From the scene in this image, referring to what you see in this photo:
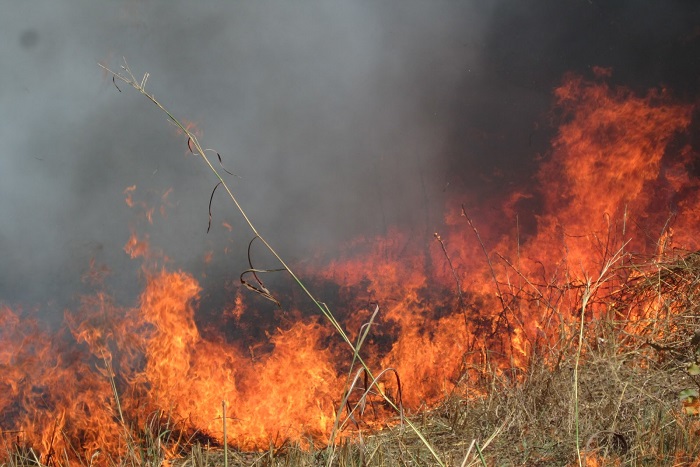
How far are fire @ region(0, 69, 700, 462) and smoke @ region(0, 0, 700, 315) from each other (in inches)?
8.7

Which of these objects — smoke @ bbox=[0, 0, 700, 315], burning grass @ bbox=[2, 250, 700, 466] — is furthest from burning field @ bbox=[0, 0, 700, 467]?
burning grass @ bbox=[2, 250, 700, 466]

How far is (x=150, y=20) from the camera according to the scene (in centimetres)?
556

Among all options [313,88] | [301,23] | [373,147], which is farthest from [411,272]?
[301,23]

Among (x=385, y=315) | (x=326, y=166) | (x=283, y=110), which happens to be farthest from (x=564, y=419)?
(x=283, y=110)

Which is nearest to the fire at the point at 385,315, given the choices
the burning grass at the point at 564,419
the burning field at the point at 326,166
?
the burning field at the point at 326,166

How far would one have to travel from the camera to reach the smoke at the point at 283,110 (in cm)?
542

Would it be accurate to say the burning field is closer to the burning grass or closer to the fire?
the fire

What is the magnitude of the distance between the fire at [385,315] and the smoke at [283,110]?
0.72ft

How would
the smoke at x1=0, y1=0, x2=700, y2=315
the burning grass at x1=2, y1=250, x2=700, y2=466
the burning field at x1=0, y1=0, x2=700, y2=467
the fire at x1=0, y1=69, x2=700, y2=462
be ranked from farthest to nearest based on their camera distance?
1. the smoke at x1=0, y1=0, x2=700, y2=315
2. the burning field at x1=0, y1=0, x2=700, y2=467
3. the fire at x1=0, y1=69, x2=700, y2=462
4. the burning grass at x1=2, y1=250, x2=700, y2=466

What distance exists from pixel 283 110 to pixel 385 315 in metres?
1.99

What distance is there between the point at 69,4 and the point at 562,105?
14.1 ft

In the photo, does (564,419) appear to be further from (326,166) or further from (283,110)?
(283,110)

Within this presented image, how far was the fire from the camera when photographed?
4.28m

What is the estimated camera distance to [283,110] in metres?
5.68
